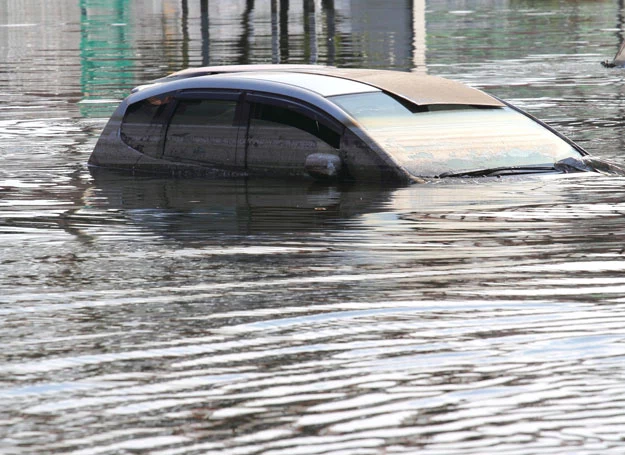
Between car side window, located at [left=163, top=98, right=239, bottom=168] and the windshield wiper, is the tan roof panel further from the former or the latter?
car side window, located at [left=163, top=98, right=239, bottom=168]

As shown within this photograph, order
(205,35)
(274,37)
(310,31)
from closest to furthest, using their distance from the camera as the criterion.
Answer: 1. (274,37)
2. (205,35)
3. (310,31)

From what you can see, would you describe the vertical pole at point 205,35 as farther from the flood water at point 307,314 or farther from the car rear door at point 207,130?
the car rear door at point 207,130

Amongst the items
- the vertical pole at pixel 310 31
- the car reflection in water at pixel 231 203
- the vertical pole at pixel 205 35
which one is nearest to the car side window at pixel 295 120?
the car reflection in water at pixel 231 203

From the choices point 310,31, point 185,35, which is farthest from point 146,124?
point 310,31

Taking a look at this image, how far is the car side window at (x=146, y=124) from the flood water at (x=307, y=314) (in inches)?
14.5

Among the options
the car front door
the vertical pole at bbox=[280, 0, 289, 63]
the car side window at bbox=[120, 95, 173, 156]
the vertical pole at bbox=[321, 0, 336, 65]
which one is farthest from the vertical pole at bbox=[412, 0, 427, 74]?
the car front door

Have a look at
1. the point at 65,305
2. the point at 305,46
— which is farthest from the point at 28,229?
the point at 305,46

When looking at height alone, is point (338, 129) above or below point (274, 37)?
above

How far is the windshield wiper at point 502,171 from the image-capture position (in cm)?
1221

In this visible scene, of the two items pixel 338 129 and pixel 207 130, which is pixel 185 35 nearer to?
pixel 207 130

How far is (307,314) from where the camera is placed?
293 inches

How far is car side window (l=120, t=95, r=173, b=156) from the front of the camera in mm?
13391

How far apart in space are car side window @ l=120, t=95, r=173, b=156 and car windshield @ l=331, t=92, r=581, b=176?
5.58 ft

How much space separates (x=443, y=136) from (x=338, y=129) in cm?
77
